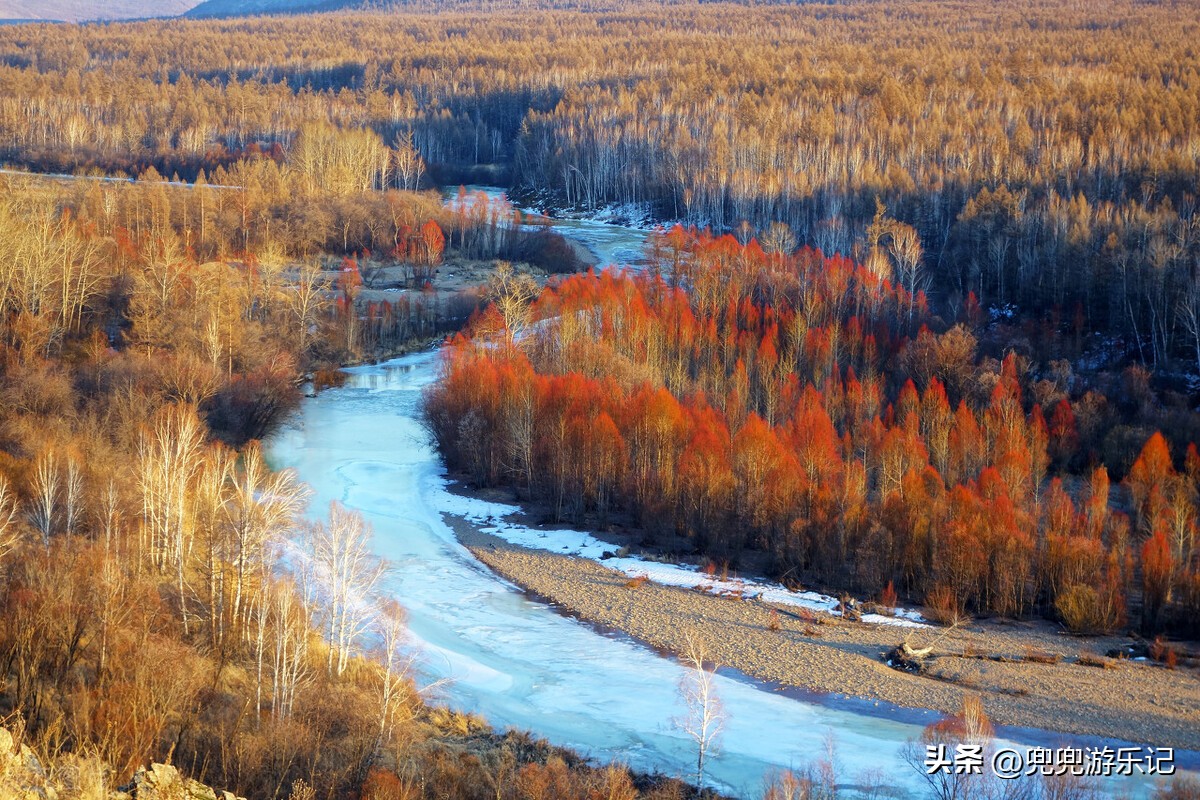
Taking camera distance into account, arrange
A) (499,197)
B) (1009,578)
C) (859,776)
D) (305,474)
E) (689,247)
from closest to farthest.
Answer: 1. (859,776)
2. (1009,578)
3. (305,474)
4. (689,247)
5. (499,197)

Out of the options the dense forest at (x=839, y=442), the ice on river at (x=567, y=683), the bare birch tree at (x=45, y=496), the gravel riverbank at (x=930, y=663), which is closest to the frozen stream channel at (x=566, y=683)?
the ice on river at (x=567, y=683)

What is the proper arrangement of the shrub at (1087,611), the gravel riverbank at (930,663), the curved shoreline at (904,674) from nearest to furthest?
the curved shoreline at (904,674)
the gravel riverbank at (930,663)
the shrub at (1087,611)

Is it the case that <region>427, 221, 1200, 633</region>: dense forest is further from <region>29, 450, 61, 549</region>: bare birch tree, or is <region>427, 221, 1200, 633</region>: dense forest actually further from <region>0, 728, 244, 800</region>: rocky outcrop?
<region>0, 728, 244, 800</region>: rocky outcrop

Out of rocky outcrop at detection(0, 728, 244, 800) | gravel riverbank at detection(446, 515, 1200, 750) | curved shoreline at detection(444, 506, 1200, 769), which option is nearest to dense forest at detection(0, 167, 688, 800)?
rocky outcrop at detection(0, 728, 244, 800)

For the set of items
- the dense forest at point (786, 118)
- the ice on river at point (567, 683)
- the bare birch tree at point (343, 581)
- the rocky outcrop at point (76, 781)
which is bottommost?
the ice on river at point (567, 683)

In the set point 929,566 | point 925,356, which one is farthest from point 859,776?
point 925,356

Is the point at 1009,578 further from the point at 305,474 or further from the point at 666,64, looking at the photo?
the point at 666,64

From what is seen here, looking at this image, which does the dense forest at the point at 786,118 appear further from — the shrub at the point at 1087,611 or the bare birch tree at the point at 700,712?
the bare birch tree at the point at 700,712
